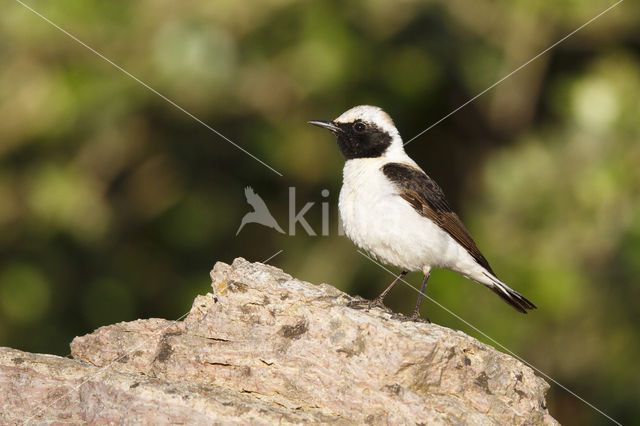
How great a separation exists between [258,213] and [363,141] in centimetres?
286

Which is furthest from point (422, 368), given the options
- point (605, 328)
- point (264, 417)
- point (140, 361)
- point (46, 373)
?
point (605, 328)

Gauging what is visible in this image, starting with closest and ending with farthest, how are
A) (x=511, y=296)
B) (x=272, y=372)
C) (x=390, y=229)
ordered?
(x=272, y=372)
(x=390, y=229)
(x=511, y=296)

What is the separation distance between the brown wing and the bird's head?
0.40m

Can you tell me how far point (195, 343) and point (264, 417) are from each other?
0.79m

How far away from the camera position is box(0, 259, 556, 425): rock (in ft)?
15.6

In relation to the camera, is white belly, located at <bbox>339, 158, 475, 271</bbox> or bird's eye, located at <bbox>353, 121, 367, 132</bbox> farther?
bird's eye, located at <bbox>353, 121, 367, 132</bbox>

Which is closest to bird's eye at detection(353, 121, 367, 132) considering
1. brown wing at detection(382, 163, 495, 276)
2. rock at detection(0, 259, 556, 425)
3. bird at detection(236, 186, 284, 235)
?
brown wing at detection(382, 163, 495, 276)

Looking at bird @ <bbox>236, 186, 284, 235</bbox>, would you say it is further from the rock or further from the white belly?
the rock

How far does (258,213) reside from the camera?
10.2m

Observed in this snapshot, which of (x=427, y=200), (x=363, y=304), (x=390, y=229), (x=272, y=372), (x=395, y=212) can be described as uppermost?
(x=427, y=200)

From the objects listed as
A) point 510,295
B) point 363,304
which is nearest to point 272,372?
point 363,304

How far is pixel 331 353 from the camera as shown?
198 inches

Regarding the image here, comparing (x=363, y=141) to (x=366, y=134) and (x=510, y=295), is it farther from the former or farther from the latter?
(x=510, y=295)

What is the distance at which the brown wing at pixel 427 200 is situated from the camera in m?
6.98
